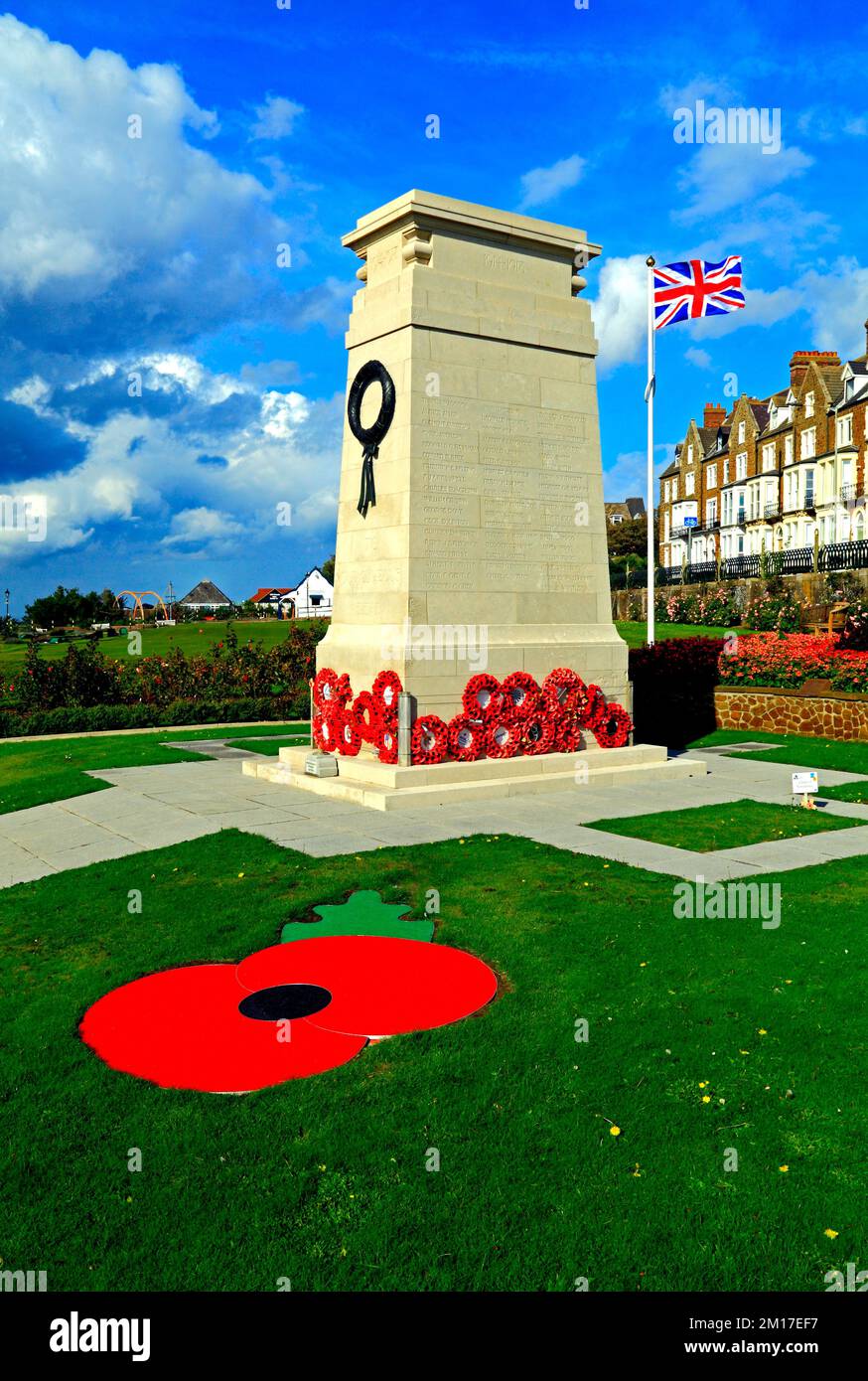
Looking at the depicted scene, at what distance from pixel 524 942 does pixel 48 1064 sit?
11.2 ft

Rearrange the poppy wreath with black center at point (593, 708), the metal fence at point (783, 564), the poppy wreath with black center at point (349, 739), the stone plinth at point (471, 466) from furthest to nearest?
the metal fence at point (783, 564) → the poppy wreath with black center at point (593, 708) → the poppy wreath with black center at point (349, 739) → the stone plinth at point (471, 466)

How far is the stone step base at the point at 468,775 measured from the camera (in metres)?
13.2

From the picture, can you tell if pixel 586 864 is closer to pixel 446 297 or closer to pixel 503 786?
pixel 503 786

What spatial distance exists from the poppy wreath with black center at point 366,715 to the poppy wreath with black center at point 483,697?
1261 millimetres

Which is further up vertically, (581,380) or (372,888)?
(581,380)

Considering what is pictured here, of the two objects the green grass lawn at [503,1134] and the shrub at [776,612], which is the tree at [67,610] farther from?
the green grass lawn at [503,1134]

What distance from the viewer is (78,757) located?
57.2 feet

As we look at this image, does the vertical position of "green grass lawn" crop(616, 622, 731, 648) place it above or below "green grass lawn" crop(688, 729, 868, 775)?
above

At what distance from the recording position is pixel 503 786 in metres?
13.8

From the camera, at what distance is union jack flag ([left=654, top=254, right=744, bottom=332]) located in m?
20.3

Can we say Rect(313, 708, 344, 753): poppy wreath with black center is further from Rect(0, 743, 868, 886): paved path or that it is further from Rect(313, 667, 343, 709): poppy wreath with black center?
Rect(0, 743, 868, 886): paved path
